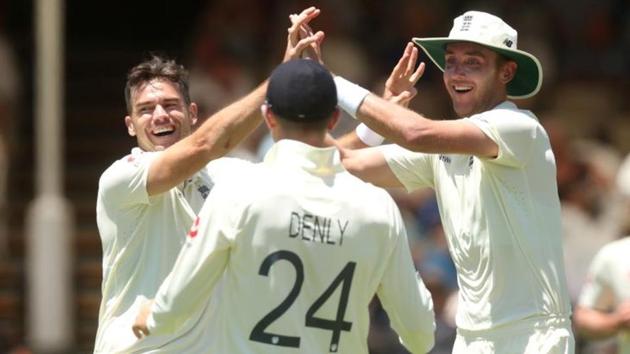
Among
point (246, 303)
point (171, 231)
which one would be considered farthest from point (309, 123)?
point (171, 231)

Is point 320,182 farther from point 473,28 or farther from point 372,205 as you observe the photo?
point 473,28

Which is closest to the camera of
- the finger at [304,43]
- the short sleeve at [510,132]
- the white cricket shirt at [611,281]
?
the finger at [304,43]

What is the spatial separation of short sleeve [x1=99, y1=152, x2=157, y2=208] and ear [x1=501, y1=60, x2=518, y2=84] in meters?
1.65

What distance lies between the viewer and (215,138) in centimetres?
775

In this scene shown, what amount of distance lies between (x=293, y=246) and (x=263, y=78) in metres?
10.5

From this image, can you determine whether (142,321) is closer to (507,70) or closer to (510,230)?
(510,230)

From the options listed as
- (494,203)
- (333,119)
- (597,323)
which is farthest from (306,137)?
(597,323)

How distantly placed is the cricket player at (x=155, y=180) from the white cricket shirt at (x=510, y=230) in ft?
3.27

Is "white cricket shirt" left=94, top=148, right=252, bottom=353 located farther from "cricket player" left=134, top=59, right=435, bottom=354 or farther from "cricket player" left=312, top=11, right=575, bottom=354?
"cricket player" left=134, top=59, right=435, bottom=354

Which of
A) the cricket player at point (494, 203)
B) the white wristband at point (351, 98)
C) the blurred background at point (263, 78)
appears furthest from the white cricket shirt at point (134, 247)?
the blurred background at point (263, 78)

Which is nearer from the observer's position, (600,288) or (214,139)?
(214,139)

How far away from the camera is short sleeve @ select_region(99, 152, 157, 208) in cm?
800

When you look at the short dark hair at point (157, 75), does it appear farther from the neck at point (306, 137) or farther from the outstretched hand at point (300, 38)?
the neck at point (306, 137)

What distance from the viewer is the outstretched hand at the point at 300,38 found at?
25.6 ft
